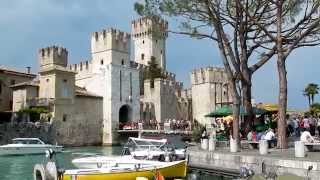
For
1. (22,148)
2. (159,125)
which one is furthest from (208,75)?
(22,148)

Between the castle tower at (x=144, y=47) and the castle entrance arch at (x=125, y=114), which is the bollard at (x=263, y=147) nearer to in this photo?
the castle entrance arch at (x=125, y=114)

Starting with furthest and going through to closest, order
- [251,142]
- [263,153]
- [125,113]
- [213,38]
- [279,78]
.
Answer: [125,113]
[213,38]
[251,142]
[279,78]
[263,153]

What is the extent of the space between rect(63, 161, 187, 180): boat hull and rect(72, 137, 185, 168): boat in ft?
1.74

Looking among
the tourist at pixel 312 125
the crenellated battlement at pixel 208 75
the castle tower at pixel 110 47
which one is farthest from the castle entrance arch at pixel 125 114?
the tourist at pixel 312 125

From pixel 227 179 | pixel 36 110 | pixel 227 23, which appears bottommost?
pixel 227 179

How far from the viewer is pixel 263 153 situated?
1694 centimetres

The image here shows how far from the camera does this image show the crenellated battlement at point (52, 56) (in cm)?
5809

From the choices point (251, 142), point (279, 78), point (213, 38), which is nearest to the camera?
point (279, 78)

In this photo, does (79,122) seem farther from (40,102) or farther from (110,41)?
(110,41)

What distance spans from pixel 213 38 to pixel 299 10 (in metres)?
3.70

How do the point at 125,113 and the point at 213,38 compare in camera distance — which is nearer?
the point at 213,38

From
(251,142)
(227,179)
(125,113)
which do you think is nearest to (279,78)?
(251,142)

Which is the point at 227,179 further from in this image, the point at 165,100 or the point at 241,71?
the point at 165,100

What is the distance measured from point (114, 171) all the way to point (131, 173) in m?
0.64
